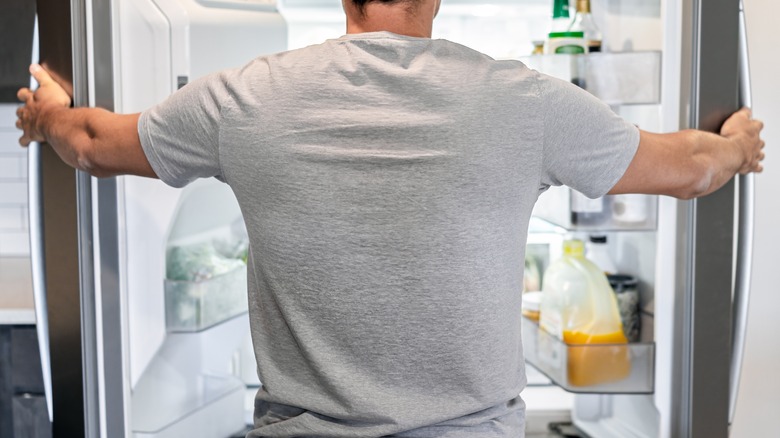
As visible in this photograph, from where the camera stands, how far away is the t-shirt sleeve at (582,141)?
1033 mm

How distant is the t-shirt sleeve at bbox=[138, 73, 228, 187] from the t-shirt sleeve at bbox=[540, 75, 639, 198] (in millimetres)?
392

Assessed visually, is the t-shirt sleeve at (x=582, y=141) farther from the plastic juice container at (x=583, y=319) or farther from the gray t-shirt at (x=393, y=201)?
the plastic juice container at (x=583, y=319)

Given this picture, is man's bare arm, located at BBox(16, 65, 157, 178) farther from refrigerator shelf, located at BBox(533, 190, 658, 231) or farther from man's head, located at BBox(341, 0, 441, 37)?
refrigerator shelf, located at BBox(533, 190, 658, 231)

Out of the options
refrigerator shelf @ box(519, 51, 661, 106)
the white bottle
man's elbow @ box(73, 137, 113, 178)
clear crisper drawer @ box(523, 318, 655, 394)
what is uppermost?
refrigerator shelf @ box(519, 51, 661, 106)

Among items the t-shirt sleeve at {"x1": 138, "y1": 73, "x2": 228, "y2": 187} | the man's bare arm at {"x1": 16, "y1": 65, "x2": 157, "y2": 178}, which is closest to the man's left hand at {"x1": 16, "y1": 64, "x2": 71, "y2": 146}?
the man's bare arm at {"x1": 16, "y1": 65, "x2": 157, "y2": 178}

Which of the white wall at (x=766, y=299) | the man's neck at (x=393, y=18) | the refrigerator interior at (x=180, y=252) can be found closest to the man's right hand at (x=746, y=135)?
the white wall at (x=766, y=299)

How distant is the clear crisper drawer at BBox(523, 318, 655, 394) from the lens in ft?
5.18

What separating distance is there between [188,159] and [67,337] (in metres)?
0.49

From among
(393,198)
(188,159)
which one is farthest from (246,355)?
(393,198)

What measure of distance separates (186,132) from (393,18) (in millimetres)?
294

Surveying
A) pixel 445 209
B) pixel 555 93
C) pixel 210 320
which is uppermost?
pixel 555 93

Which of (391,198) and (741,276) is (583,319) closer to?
(741,276)

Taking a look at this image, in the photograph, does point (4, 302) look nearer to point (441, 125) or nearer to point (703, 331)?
point (441, 125)

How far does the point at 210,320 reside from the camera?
170 centimetres
